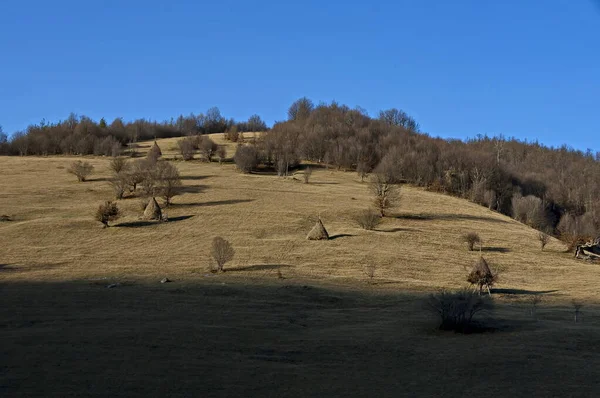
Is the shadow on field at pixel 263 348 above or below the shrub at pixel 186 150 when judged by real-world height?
below

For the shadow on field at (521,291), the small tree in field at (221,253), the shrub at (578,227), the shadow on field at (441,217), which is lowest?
the shadow on field at (521,291)

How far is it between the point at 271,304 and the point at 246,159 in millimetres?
64828

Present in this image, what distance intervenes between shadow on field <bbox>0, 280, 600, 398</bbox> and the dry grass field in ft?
0.31

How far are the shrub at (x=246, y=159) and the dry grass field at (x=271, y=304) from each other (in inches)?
912

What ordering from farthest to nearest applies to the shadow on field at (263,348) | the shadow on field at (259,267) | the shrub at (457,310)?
the shadow on field at (259,267)
the shrub at (457,310)
the shadow on field at (263,348)

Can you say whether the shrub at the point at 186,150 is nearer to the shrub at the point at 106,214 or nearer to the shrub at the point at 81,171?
the shrub at the point at 81,171

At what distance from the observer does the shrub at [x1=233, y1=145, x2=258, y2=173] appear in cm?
9512

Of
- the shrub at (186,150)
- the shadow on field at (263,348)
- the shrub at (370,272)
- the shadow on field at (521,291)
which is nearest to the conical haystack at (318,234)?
the shrub at (370,272)

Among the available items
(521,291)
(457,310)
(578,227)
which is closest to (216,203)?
(521,291)

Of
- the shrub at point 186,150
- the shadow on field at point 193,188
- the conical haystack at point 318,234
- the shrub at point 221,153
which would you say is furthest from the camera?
the shrub at point 186,150

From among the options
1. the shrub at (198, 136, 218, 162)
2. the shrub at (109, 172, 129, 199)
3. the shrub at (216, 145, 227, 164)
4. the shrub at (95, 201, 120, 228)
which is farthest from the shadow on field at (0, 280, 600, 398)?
the shrub at (198, 136, 218, 162)

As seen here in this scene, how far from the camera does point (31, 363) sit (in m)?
19.2

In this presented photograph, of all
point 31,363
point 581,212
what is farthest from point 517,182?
point 31,363

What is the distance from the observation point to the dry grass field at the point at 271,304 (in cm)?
1895
